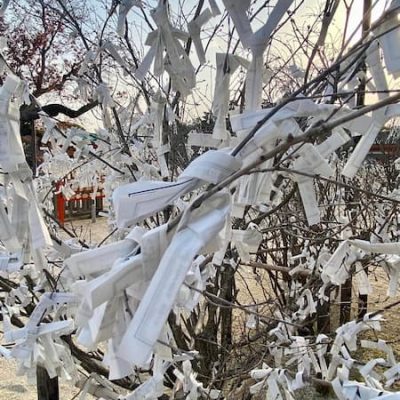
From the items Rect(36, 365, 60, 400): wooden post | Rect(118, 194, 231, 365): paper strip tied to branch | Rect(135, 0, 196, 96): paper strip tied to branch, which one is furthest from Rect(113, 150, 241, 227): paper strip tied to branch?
Rect(36, 365, 60, 400): wooden post

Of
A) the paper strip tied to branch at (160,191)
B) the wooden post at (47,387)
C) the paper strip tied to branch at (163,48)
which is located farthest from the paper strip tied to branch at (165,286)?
the wooden post at (47,387)

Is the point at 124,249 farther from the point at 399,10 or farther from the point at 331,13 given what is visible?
the point at 331,13

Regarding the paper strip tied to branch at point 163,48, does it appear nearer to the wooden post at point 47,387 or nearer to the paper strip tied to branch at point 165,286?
the paper strip tied to branch at point 165,286

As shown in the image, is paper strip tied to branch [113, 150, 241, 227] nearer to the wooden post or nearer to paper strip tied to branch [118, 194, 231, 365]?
paper strip tied to branch [118, 194, 231, 365]

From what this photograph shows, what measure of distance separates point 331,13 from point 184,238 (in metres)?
0.71

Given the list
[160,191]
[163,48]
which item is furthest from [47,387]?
[160,191]

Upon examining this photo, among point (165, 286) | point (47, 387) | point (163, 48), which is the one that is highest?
point (163, 48)

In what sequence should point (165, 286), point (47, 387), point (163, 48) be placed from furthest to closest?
point (47, 387), point (163, 48), point (165, 286)

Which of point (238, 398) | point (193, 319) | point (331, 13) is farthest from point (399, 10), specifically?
point (193, 319)

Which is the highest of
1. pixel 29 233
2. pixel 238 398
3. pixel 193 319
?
pixel 29 233

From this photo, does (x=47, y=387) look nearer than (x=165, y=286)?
No

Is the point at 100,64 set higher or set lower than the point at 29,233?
higher

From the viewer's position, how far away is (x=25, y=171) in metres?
0.68

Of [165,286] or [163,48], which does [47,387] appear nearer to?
[163,48]
